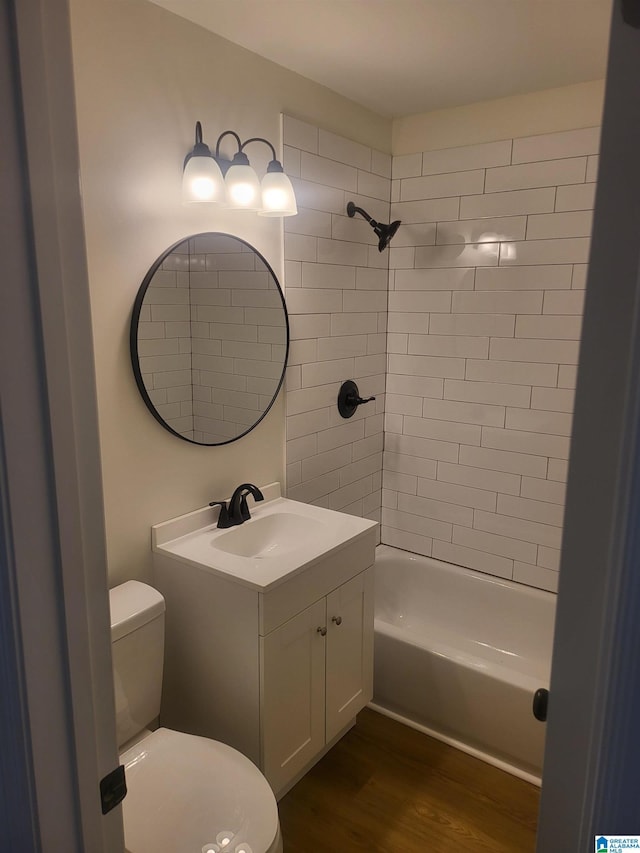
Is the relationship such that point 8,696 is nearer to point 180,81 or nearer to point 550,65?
point 180,81

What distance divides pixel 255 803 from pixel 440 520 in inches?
69.2

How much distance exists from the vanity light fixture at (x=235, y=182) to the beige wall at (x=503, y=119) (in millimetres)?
917

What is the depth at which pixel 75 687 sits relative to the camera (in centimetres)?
79

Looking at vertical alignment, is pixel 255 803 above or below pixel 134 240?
below

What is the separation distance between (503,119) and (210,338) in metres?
1.60

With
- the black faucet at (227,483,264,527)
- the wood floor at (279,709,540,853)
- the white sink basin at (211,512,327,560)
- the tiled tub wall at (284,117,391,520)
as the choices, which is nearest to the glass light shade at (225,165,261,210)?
the tiled tub wall at (284,117,391,520)

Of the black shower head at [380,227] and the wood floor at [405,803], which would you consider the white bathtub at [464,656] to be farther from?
the black shower head at [380,227]

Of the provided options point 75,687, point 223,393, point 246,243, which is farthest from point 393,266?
point 75,687

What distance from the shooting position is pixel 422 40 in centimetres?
200

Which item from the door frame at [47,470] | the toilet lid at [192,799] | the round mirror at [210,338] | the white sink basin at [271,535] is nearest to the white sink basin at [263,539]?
the white sink basin at [271,535]

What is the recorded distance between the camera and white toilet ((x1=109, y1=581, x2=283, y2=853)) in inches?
56.7

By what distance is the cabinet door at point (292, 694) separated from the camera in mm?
1858

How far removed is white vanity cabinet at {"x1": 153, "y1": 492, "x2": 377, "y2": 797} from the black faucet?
25 cm

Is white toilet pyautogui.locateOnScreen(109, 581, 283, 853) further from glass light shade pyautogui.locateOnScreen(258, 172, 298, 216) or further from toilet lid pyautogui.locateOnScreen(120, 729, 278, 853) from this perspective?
glass light shade pyautogui.locateOnScreen(258, 172, 298, 216)
